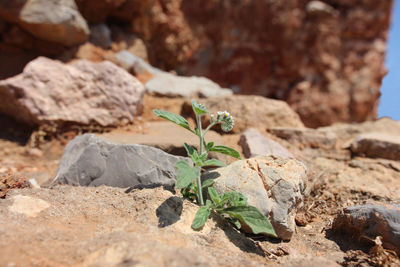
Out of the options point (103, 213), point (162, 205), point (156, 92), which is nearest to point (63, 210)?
point (103, 213)

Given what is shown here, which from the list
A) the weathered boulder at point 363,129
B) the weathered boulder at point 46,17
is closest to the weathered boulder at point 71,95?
the weathered boulder at point 46,17

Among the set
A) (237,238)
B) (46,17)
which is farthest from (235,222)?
(46,17)

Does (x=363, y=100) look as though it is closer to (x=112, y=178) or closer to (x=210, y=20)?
(x=210, y=20)

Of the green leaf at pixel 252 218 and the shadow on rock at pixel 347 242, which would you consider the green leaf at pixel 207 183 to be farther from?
the shadow on rock at pixel 347 242

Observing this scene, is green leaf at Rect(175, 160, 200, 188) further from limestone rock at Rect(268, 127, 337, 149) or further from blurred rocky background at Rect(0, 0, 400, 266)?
limestone rock at Rect(268, 127, 337, 149)

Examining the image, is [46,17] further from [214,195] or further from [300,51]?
[300,51]
